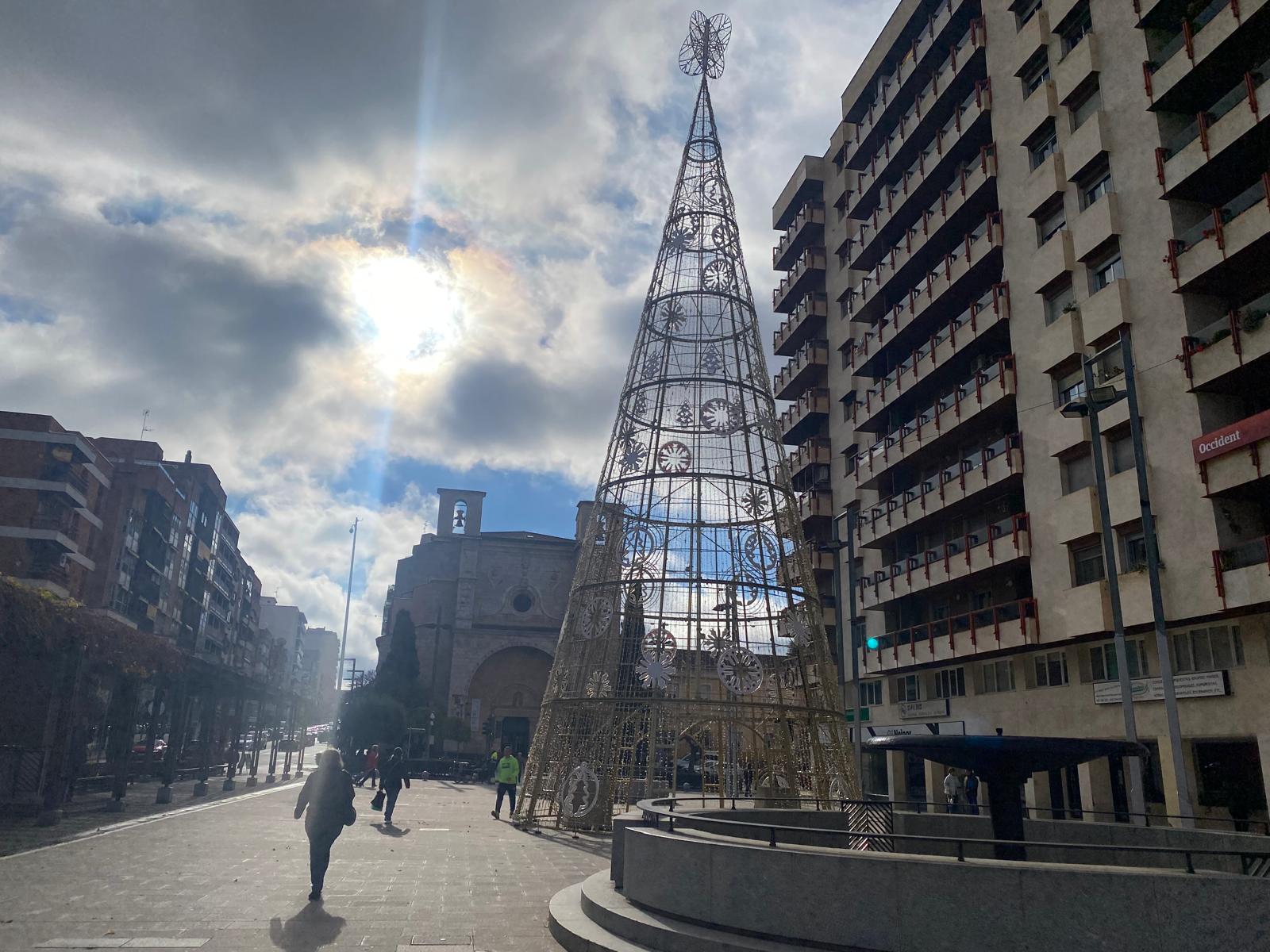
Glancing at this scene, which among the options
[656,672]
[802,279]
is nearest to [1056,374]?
[656,672]

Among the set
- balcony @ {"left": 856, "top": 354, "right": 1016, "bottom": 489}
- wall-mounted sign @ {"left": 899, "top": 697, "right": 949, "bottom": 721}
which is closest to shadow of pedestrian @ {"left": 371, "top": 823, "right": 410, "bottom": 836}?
wall-mounted sign @ {"left": 899, "top": 697, "right": 949, "bottom": 721}

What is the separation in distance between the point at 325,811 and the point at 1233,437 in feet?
55.7

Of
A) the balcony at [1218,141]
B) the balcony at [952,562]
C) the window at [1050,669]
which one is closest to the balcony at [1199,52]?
the balcony at [1218,141]

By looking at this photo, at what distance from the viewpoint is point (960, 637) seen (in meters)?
26.9

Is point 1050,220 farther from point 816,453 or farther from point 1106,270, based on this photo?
point 816,453

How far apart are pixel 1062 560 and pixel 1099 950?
18337 millimetres

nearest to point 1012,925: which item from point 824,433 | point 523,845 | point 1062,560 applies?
point 523,845

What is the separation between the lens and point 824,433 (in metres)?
40.0

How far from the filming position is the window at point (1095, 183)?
2308 cm

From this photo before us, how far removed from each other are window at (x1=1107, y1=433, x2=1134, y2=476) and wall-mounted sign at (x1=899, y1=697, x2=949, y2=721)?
10129 millimetres

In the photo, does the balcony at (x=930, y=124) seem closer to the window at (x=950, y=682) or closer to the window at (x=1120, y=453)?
the window at (x=1120, y=453)

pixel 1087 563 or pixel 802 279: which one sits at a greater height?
pixel 802 279

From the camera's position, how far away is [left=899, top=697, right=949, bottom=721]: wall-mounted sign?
95.6ft

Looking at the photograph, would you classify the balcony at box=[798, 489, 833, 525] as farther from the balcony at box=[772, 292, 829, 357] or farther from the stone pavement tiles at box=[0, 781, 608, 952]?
the stone pavement tiles at box=[0, 781, 608, 952]
